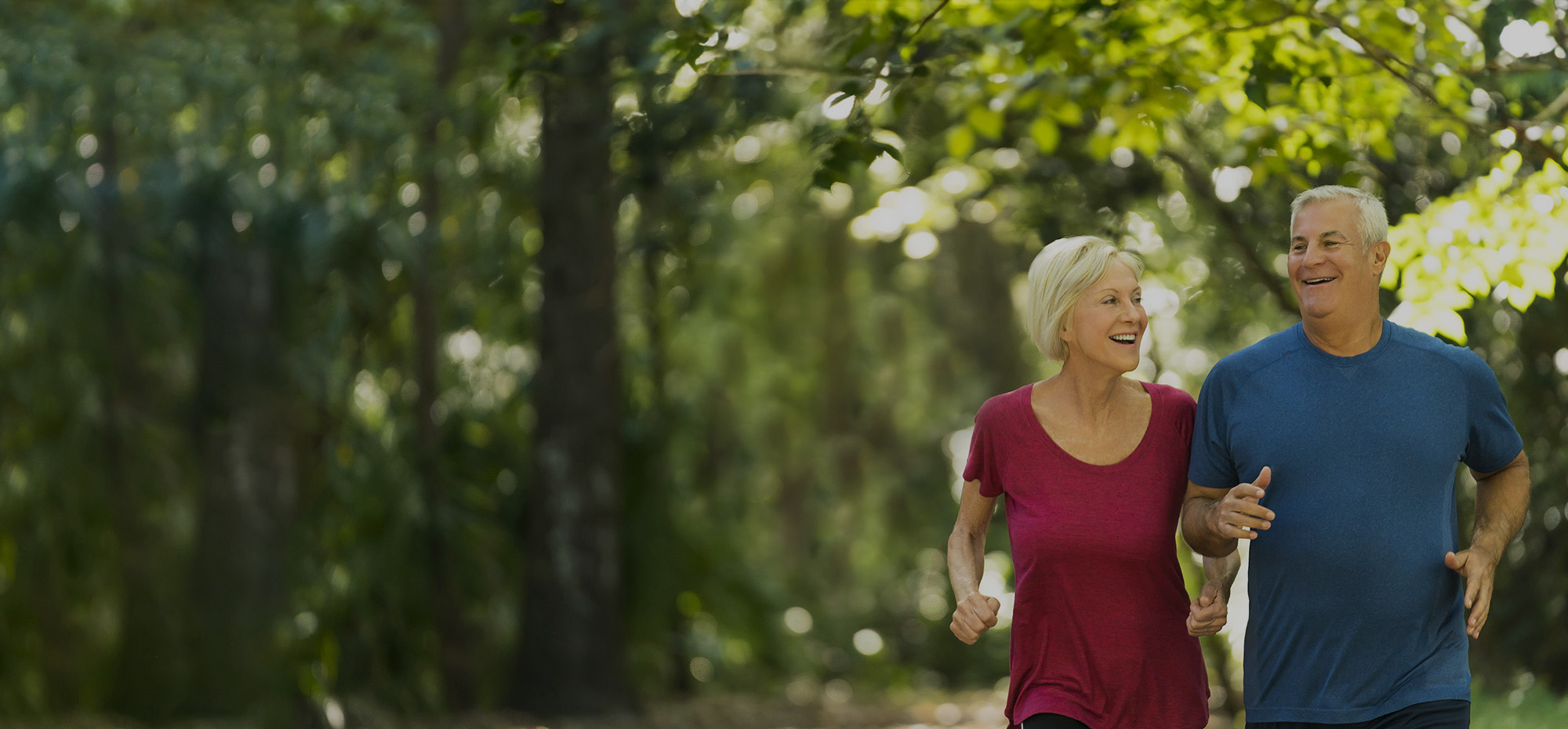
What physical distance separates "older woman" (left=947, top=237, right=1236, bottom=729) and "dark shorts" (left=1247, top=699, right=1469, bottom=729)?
0.35 metres

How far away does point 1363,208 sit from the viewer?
3189 millimetres

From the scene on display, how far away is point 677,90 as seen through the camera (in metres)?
6.68

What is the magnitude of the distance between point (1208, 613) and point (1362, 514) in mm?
376

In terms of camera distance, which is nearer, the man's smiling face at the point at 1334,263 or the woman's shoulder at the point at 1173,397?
the man's smiling face at the point at 1334,263

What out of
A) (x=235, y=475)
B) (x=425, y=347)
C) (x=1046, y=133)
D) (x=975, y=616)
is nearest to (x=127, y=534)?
(x=235, y=475)

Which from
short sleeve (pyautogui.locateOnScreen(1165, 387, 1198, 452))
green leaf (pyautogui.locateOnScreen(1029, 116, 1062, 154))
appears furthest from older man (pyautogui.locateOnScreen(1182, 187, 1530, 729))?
green leaf (pyautogui.locateOnScreen(1029, 116, 1062, 154))

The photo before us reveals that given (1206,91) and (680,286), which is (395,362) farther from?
(1206,91)

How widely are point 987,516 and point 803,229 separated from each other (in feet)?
43.5

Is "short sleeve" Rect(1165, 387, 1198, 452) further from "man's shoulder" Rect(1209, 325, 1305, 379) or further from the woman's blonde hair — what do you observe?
the woman's blonde hair

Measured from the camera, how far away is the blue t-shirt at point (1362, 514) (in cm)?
301

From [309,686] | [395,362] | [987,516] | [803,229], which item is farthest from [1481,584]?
[803,229]

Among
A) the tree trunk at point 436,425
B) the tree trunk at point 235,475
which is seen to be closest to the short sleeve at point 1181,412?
the tree trunk at point 436,425

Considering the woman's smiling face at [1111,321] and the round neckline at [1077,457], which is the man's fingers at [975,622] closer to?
the round neckline at [1077,457]

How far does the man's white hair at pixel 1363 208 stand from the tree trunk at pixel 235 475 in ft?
27.4
